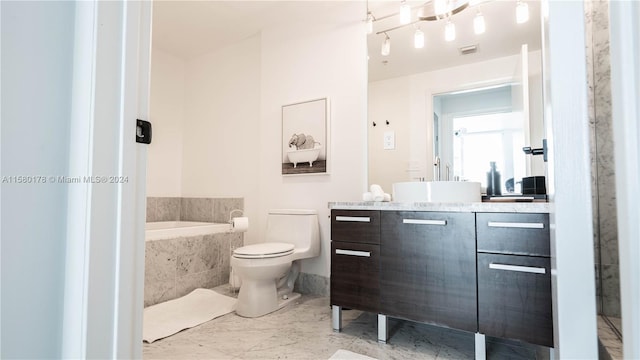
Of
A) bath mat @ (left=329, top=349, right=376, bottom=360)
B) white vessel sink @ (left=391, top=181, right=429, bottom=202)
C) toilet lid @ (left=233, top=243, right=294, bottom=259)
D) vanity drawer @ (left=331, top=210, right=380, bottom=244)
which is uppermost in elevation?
white vessel sink @ (left=391, top=181, right=429, bottom=202)

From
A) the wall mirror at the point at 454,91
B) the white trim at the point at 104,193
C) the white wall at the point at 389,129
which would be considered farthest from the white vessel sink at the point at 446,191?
the white trim at the point at 104,193

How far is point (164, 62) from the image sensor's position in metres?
3.51

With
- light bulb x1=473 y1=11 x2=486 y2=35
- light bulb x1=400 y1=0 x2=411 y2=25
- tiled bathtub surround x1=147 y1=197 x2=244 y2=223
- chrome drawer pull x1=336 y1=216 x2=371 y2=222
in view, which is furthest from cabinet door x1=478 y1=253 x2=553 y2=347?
tiled bathtub surround x1=147 y1=197 x2=244 y2=223

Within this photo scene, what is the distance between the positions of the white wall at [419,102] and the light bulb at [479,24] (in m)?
0.22

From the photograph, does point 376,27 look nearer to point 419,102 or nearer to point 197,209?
point 419,102

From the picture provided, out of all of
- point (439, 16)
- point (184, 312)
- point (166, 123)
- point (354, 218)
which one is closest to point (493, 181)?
point (354, 218)

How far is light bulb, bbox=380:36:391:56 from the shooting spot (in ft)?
7.83

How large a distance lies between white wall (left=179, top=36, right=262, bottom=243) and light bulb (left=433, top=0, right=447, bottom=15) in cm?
170

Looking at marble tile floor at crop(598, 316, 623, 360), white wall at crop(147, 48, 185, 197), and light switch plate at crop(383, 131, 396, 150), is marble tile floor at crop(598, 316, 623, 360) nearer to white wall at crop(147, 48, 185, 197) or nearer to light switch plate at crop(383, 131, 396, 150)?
light switch plate at crop(383, 131, 396, 150)

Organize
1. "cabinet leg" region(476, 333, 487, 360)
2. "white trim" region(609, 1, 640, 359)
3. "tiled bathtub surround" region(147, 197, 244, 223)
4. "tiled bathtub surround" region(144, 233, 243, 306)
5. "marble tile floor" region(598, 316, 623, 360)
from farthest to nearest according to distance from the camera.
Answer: "tiled bathtub surround" region(147, 197, 244, 223) < "tiled bathtub surround" region(144, 233, 243, 306) < "cabinet leg" region(476, 333, 487, 360) < "marble tile floor" region(598, 316, 623, 360) < "white trim" region(609, 1, 640, 359)

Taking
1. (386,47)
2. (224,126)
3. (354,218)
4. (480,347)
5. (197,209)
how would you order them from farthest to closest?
(197,209) < (224,126) < (386,47) < (354,218) < (480,347)

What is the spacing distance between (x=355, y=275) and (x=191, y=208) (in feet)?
7.76

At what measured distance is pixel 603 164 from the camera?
3.92 feet

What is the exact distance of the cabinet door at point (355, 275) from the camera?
69.7 inches
